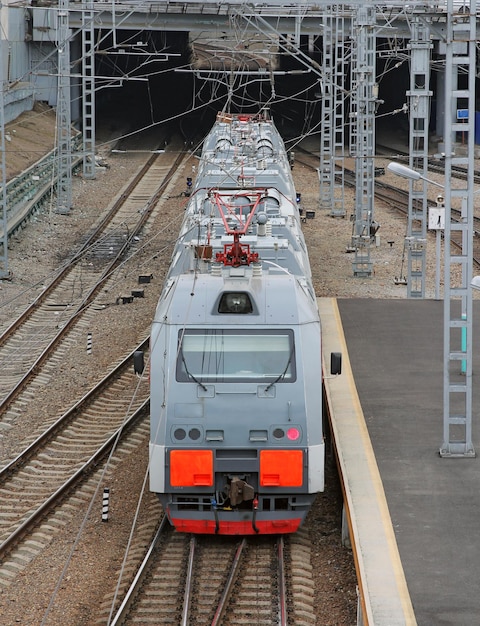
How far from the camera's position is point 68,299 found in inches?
999

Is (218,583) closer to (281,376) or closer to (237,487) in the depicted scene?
(237,487)

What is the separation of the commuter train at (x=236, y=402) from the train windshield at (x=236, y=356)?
1 cm

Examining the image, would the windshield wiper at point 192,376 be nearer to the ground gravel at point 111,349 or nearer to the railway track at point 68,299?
the ground gravel at point 111,349

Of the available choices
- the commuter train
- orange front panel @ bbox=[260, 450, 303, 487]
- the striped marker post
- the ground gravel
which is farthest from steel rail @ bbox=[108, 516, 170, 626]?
orange front panel @ bbox=[260, 450, 303, 487]

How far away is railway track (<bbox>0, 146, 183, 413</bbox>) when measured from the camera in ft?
65.9

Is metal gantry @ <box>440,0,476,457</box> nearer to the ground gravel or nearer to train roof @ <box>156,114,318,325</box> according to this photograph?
train roof @ <box>156,114,318,325</box>

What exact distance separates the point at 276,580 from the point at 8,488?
14.8 feet

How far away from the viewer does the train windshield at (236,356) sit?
12359mm

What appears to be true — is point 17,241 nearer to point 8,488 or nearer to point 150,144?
point 8,488

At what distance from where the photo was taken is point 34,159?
4341 centimetres

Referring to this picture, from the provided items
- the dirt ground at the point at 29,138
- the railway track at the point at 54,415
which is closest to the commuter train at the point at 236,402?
the railway track at the point at 54,415

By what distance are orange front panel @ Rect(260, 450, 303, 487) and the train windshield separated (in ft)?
Result: 2.67

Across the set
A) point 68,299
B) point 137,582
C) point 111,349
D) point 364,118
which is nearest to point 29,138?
point 68,299

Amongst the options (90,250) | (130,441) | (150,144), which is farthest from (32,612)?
(150,144)
